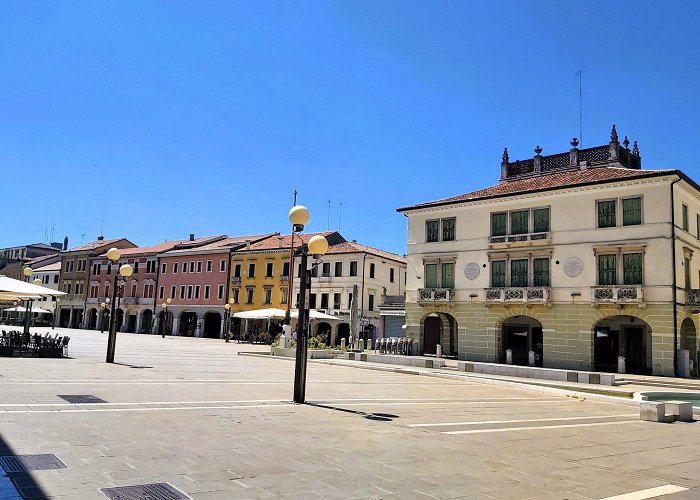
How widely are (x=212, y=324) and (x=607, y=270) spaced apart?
45757 millimetres

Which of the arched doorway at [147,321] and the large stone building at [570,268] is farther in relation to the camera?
the arched doorway at [147,321]

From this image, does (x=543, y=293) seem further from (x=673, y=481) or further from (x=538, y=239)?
(x=673, y=481)

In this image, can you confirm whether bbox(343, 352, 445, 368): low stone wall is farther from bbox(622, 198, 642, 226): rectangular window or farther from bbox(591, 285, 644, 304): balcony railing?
bbox(622, 198, 642, 226): rectangular window

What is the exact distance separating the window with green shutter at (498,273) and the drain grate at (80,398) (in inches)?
1060

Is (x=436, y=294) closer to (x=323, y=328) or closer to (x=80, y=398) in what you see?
(x=323, y=328)

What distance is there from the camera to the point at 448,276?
120ft

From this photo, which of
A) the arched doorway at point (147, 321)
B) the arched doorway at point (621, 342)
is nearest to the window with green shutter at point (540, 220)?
Answer: the arched doorway at point (621, 342)

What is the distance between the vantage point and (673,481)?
22.0 ft

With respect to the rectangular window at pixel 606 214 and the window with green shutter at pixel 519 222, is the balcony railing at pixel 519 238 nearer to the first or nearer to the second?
the window with green shutter at pixel 519 222

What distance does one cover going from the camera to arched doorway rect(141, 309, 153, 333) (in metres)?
70.6

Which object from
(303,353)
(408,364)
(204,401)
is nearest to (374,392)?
(303,353)

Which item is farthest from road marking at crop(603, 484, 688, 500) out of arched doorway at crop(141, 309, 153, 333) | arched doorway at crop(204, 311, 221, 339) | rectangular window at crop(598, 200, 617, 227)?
arched doorway at crop(141, 309, 153, 333)

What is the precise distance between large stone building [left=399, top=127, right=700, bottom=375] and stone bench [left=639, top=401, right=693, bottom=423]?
1695 cm

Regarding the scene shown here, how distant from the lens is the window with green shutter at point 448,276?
120 feet
